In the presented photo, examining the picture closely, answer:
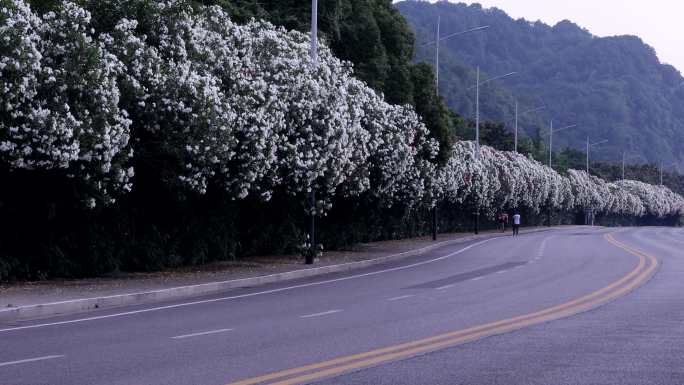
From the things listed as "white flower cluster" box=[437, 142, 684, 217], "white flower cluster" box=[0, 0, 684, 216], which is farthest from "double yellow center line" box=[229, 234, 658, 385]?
"white flower cluster" box=[437, 142, 684, 217]

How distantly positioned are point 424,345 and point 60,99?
1120 cm

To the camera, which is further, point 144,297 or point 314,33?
point 314,33

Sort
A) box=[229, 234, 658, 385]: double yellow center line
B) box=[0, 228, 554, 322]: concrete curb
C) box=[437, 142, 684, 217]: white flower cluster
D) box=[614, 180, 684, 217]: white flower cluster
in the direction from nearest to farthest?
box=[229, 234, 658, 385]: double yellow center line → box=[0, 228, 554, 322]: concrete curb → box=[437, 142, 684, 217]: white flower cluster → box=[614, 180, 684, 217]: white flower cluster

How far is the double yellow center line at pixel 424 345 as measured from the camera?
414 inches

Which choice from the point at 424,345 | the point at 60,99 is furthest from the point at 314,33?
the point at 424,345

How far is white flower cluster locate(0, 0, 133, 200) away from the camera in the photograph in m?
20.3

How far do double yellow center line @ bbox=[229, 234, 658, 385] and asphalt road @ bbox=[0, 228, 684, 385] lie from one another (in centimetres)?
2

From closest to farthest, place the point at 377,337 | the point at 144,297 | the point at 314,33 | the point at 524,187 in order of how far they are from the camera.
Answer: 1. the point at 377,337
2. the point at 144,297
3. the point at 314,33
4. the point at 524,187

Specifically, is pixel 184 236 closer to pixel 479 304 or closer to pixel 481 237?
pixel 479 304

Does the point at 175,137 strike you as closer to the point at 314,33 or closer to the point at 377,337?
the point at 314,33

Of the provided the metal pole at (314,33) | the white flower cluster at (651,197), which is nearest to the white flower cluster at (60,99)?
the metal pole at (314,33)

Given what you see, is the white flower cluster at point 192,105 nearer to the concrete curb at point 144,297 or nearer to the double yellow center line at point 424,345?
the concrete curb at point 144,297

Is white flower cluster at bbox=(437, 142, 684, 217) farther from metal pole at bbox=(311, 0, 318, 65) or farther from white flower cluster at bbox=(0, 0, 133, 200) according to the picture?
white flower cluster at bbox=(0, 0, 133, 200)

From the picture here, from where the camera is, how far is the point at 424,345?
42.6ft
